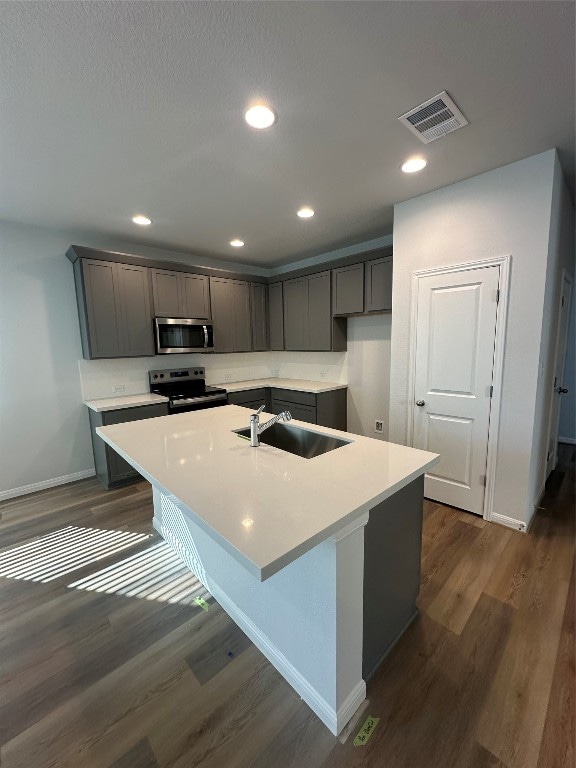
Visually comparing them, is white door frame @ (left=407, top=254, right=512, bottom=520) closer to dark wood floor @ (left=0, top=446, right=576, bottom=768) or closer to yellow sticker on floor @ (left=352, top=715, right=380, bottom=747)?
dark wood floor @ (left=0, top=446, right=576, bottom=768)

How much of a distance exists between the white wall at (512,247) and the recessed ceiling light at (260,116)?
153 centimetres

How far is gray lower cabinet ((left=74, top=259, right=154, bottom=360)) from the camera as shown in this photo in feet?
10.6

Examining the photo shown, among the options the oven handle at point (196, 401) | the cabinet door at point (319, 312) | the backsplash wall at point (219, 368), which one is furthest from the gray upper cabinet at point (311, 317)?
the oven handle at point (196, 401)

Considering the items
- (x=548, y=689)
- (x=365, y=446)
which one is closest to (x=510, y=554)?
(x=548, y=689)

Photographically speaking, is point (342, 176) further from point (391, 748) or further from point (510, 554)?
point (391, 748)

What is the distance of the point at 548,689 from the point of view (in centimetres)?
135

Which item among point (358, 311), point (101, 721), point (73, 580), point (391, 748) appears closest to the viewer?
point (391, 748)

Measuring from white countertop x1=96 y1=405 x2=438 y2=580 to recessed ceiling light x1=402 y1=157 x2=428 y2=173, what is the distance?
6.15ft

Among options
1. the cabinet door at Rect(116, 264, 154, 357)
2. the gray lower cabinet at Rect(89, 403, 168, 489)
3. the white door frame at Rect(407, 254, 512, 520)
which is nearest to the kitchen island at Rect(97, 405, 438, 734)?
the white door frame at Rect(407, 254, 512, 520)

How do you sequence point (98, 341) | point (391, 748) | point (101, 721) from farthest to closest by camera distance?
point (98, 341), point (101, 721), point (391, 748)

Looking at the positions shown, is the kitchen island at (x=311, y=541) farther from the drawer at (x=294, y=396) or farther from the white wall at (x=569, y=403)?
the white wall at (x=569, y=403)

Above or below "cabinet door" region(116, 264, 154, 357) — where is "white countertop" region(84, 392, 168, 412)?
below

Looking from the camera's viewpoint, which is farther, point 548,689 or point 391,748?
point 548,689

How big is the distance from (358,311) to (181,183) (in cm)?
225
